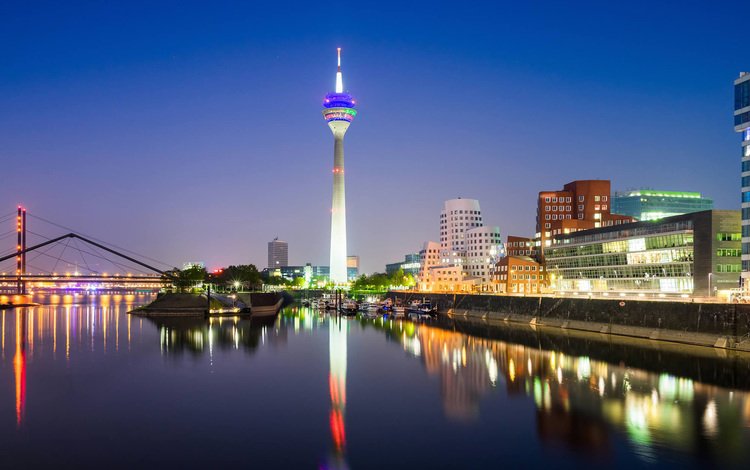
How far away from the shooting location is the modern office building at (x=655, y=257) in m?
76.8

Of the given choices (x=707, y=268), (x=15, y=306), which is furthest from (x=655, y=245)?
(x=15, y=306)

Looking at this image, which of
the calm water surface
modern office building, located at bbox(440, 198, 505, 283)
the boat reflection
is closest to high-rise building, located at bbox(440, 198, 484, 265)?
modern office building, located at bbox(440, 198, 505, 283)

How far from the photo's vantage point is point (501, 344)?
205 ft

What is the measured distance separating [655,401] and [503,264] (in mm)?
98706

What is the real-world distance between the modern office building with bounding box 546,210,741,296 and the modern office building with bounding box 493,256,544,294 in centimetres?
767

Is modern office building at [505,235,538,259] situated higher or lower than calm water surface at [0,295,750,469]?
higher

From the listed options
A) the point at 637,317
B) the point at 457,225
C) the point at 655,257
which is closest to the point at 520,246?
the point at 457,225

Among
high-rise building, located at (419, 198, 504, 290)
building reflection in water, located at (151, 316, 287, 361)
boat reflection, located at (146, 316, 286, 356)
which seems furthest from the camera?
high-rise building, located at (419, 198, 504, 290)

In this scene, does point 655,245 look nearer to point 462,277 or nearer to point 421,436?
point 421,436

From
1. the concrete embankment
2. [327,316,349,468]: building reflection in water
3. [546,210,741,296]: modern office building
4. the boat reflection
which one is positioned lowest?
the boat reflection

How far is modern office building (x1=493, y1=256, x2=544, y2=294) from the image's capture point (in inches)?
5044

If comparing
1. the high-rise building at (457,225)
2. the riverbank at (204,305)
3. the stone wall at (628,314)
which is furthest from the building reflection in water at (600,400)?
the high-rise building at (457,225)

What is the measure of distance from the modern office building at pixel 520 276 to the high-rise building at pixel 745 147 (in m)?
61.3

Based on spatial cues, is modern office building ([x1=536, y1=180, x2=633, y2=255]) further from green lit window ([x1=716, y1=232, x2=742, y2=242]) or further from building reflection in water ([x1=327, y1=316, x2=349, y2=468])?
building reflection in water ([x1=327, y1=316, x2=349, y2=468])
